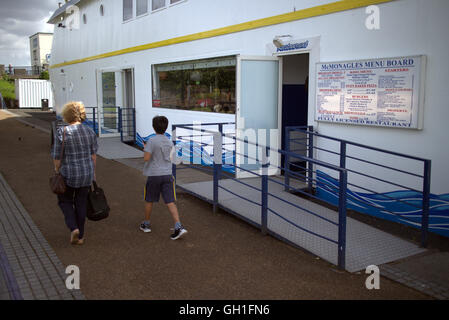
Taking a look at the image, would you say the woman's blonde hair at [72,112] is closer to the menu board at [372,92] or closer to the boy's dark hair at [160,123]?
the boy's dark hair at [160,123]

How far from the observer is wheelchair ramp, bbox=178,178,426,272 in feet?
15.8

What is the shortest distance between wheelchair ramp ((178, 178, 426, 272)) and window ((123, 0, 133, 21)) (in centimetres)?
917

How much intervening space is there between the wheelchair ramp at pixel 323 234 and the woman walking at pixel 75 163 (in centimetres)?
206

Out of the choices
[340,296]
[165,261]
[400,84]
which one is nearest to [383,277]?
[340,296]

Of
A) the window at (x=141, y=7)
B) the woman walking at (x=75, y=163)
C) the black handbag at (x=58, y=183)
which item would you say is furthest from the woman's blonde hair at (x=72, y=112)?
the window at (x=141, y=7)

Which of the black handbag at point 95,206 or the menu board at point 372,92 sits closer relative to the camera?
the black handbag at point 95,206

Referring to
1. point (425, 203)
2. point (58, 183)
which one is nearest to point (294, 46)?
point (425, 203)

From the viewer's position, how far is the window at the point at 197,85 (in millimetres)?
9516

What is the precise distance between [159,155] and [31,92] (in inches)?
1330

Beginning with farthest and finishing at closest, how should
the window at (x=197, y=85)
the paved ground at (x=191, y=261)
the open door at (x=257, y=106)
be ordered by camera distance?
the window at (x=197, y=85) < the open door at (x=257, y=106) < the paved ground at (x=191, y=261)

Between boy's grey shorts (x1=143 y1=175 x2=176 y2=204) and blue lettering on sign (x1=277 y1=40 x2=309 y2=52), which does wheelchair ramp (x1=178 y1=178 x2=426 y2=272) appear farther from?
blue lettering on sign (x1=277 y1=40 x2=309 y2=52)

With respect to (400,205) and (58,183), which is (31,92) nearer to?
(58,183)

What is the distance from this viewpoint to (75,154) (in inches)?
196
